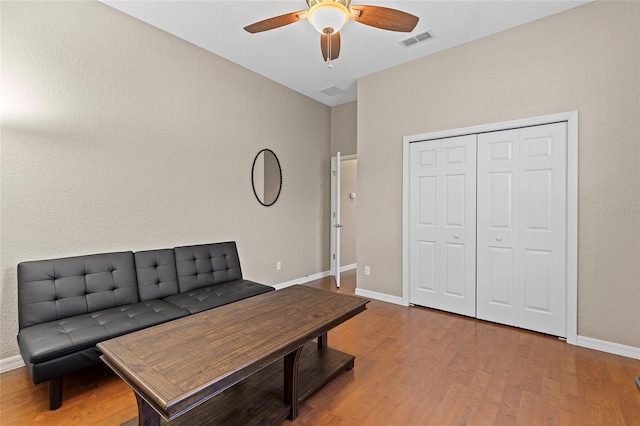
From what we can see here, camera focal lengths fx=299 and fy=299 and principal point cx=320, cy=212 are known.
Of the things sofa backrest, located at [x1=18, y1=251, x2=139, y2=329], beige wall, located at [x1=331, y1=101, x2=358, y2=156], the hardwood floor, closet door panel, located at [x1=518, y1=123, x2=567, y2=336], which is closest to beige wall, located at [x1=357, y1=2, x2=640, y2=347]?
closet door panel, located at [x1=518, y1=123, x2=567, y2=336]

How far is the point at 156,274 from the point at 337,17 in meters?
2.62

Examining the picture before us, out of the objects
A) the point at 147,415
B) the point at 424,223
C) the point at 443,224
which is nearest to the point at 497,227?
the point at 443,224

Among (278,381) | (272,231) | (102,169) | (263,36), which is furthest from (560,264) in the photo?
(102,169)

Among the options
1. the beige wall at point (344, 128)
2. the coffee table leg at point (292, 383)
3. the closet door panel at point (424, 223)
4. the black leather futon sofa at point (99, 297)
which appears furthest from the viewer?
the beige wall at point (344, 128)

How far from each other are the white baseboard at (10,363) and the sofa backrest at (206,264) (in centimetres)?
120

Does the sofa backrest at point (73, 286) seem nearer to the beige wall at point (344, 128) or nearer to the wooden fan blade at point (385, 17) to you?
the wooden fan blade at point (385, 17)

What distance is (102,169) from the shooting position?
268cm

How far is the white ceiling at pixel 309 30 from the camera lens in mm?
2678

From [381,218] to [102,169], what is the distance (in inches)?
122

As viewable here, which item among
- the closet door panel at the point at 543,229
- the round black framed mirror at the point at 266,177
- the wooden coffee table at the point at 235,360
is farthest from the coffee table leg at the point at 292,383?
the round black framed mirror at the point at 266,177

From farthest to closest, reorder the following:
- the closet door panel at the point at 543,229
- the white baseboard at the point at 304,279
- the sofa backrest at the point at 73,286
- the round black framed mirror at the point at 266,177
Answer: the white baseboard at the point at 304,279 → the round black framed mirror at the point at 266,177 → the closet door panel at the point at 543,229 → the sofa backrest at the point at 73,286

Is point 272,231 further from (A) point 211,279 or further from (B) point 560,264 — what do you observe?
(B) point 560,264

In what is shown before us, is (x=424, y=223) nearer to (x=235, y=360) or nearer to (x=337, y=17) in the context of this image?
(x=337, y=17)

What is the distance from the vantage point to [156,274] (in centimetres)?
283
